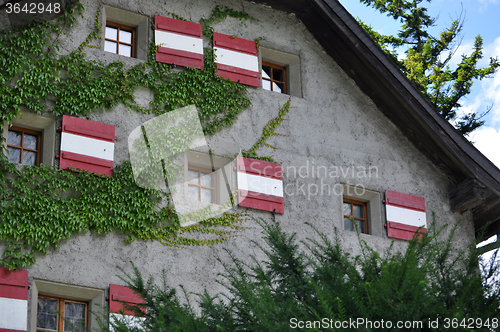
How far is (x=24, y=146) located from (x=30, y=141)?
0.40 ft

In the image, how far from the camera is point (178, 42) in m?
10.4

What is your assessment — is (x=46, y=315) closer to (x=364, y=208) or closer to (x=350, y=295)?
(x=350, y=295)

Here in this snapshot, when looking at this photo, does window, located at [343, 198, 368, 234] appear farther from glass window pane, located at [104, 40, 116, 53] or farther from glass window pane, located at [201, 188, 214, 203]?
glass window pane, located at [104, 40, 116, 53]

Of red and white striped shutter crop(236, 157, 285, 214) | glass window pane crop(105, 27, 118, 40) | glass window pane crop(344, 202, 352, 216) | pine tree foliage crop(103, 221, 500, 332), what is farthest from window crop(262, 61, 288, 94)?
pine tree foliage crop(103, 221, 500, 332)

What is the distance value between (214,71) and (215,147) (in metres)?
1.17

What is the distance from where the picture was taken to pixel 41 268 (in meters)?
8.39

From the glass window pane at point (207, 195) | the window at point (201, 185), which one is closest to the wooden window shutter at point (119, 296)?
the window at point (201, 185)

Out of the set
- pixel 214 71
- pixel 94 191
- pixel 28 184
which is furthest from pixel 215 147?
pixel 28 184

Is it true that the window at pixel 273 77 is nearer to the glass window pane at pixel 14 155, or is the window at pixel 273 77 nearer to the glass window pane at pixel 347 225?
the glass window pane at pixel 347 225

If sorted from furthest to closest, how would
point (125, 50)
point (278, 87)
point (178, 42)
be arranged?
point (278, 87)
point (178, 42)
point (125, 50)

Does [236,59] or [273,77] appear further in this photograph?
[273,77]

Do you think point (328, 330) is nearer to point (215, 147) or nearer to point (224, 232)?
point (224, 232)

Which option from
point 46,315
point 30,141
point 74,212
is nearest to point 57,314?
point 46,315

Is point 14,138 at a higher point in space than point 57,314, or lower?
higher
